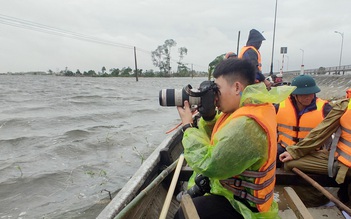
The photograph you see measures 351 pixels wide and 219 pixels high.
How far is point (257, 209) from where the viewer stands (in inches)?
66.5

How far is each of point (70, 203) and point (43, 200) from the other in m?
0.58

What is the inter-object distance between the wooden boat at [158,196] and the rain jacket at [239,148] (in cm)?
64

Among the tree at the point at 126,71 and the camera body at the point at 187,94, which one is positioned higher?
the camera body at the point at 187,94

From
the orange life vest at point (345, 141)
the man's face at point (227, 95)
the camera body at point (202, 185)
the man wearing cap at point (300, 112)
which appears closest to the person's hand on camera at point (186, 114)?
the man's face at point (227, 95)

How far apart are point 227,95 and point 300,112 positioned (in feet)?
7.84

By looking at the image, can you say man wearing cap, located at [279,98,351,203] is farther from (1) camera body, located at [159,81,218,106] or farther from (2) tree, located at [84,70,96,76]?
(2) tree, located at [84,70,96,76]

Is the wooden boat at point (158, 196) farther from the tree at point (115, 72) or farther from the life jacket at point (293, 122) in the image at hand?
the tree at point (115, 72)

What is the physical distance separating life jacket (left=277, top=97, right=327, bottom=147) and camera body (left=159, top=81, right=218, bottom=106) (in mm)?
2314

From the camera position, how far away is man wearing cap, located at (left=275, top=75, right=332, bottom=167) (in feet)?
11.6

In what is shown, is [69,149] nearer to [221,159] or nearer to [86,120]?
[86,120]

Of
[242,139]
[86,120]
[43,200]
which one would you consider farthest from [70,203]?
[86,120]

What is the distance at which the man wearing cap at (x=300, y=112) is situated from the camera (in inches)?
140

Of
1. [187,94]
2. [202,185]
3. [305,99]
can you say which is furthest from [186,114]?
[305,99]

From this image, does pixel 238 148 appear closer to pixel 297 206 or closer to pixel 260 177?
pixel 260 177
